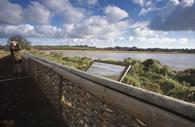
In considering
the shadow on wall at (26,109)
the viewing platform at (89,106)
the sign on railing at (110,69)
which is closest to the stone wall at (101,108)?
the viewing platform at (89,106)

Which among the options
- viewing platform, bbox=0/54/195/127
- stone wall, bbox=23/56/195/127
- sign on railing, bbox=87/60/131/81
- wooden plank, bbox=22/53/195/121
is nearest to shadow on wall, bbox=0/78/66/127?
viewing platform, bbox=0/54/195/127

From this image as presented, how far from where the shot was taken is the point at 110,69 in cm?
451

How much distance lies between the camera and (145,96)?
94.3 inches

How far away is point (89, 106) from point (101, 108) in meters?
0.51

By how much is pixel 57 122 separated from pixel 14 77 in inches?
292

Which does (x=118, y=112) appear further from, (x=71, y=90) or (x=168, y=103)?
(x=71, y=90)

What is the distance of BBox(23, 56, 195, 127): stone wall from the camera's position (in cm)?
213

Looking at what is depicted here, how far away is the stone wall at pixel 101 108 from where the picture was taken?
2.13 metres

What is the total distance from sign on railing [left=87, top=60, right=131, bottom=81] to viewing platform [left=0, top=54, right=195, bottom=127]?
467mm

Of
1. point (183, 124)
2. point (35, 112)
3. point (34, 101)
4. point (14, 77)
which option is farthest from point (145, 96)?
point (14, 77)

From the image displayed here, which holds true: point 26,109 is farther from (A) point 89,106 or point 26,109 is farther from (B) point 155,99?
(B) point 155,99

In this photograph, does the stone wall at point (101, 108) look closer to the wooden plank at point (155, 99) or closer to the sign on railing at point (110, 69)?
the wooden plank at point (155, 99)

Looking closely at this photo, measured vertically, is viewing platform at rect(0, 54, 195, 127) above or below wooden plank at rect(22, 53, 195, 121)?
below

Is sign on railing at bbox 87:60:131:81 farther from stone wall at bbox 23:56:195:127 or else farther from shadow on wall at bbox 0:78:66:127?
shadow on wall at bbox 0:78:66:127
